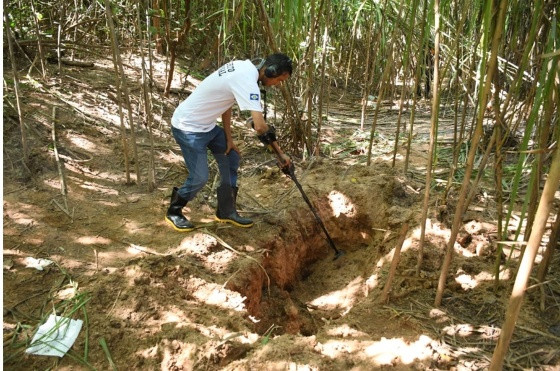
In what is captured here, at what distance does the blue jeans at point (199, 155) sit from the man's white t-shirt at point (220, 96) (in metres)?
0.05

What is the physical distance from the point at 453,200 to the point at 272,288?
144cm

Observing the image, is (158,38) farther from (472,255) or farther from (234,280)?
(472,255)

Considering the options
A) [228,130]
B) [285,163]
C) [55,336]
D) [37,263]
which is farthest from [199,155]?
[55,336]

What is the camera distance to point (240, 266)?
2.83 m

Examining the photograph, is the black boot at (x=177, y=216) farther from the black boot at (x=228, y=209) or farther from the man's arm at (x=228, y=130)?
the man's arm at (x=228, y=130)

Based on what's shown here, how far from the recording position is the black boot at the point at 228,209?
10.5 ft

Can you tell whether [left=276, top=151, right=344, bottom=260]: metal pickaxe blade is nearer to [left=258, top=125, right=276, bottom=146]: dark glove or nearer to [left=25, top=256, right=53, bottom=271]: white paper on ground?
[left=258, top=125, right=276, bottom=146]: dark glove

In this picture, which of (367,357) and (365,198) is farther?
(365,198)

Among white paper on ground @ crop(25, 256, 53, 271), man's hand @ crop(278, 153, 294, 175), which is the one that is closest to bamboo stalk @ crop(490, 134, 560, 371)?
man's hand @ crop(278, 153, 294, 175)

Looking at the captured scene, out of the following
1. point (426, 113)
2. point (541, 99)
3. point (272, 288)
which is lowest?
point (272, 288)

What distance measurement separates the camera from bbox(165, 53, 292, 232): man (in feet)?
8.87

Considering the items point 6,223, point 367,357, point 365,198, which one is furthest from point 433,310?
point 6,223

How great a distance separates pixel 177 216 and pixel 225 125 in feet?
2.32

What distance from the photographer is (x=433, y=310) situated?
2354 mm
